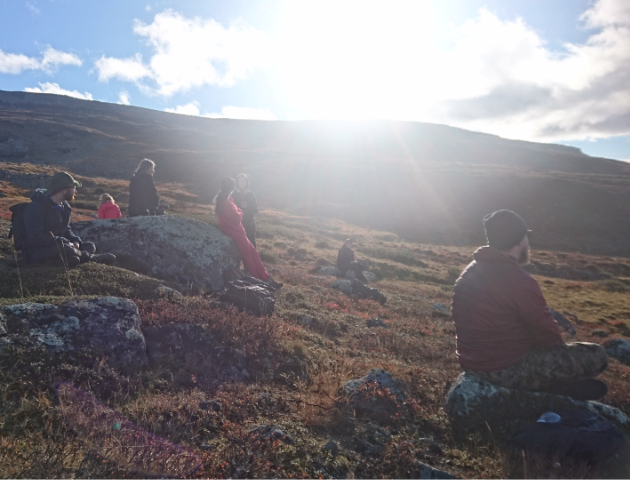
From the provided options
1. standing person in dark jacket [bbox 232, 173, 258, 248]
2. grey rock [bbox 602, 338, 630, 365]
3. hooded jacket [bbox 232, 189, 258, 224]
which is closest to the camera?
standing person in dark jacket [bbox 232, 173, 258, 248]

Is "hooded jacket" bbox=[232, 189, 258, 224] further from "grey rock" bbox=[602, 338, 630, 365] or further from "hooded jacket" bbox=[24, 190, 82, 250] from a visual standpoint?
"grey rock" bbox=[602, 338, 630, 365]

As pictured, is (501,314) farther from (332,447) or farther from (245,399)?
(245,399)

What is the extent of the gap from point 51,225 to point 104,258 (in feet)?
4.33

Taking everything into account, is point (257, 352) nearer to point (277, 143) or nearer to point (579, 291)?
point (579, 291)

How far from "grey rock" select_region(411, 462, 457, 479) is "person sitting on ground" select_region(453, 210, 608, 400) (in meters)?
1.65

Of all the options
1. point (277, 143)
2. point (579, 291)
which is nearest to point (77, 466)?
point (579, 291)

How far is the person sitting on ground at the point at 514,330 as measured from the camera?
4414 mm

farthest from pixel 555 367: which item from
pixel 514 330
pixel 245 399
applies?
pixel 245 399

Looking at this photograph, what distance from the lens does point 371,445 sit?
3926 mm

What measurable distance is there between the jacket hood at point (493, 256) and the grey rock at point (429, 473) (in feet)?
8.31

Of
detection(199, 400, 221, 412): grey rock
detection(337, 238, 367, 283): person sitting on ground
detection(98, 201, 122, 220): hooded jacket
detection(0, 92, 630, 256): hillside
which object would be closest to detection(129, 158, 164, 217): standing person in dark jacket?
detection(98, 201, 122, 220): hooded jacket

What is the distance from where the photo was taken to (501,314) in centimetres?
451

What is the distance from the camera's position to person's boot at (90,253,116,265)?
312 inches

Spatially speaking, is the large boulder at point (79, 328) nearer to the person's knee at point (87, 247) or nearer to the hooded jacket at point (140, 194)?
the person's knee at point (87, 247)
